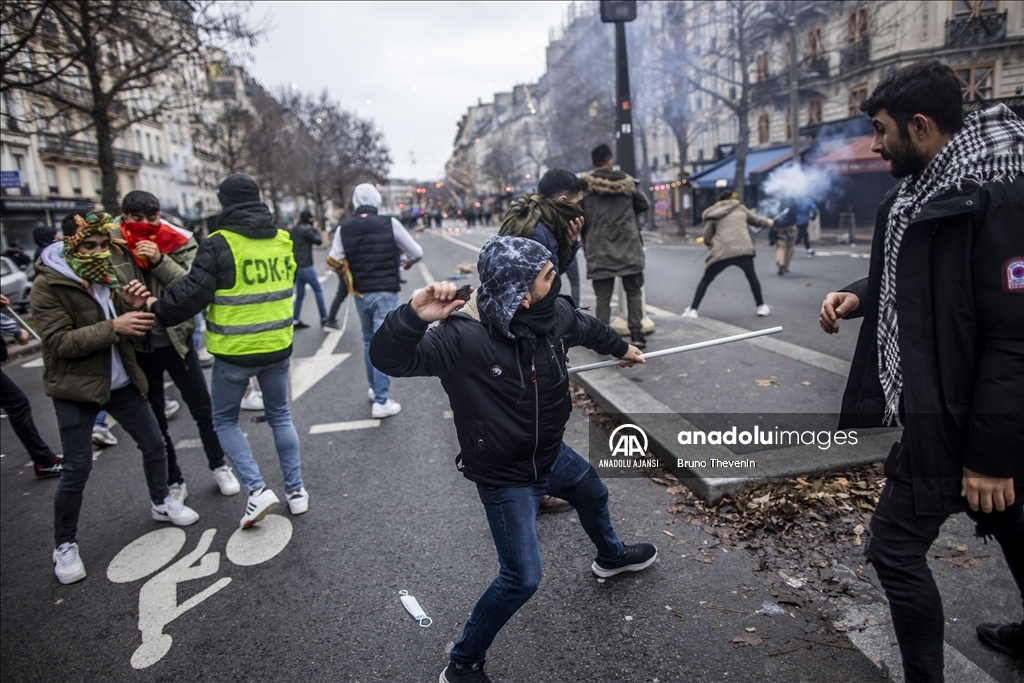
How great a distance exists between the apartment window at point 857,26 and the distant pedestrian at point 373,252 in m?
22.1

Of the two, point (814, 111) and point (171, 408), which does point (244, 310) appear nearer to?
point (171, 408)

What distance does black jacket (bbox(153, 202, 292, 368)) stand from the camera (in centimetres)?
347

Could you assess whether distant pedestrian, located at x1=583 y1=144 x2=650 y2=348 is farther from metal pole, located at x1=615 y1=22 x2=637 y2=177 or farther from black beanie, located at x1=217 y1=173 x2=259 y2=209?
black beanie, located at x1=217 y1=173 x2=259 y2=209

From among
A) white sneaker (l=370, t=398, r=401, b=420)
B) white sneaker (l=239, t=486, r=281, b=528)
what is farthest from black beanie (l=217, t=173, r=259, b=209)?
white sneaker (l=370, t=398, r=401, b=420)

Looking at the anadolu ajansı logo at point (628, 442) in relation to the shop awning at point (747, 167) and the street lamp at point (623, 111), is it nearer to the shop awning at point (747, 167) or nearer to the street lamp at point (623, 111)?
the street lamp at point (623, 111)

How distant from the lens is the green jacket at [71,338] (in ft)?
11.0

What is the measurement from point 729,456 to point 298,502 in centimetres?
262

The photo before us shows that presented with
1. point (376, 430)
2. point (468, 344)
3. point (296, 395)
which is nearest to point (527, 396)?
point (468, 344)

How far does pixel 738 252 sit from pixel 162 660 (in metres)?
7.51

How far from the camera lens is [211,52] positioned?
16.4m

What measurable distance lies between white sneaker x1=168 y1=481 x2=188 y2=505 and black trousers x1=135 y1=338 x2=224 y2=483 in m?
0.03

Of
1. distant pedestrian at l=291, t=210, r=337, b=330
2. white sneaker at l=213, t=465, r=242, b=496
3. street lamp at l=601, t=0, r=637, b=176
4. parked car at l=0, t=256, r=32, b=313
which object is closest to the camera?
white sneaker at l=213, t=465, r=242, b=496

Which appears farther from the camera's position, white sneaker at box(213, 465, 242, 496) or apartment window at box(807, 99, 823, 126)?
apartment window at box(807, 99, 823, 126)

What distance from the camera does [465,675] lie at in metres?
2.37
